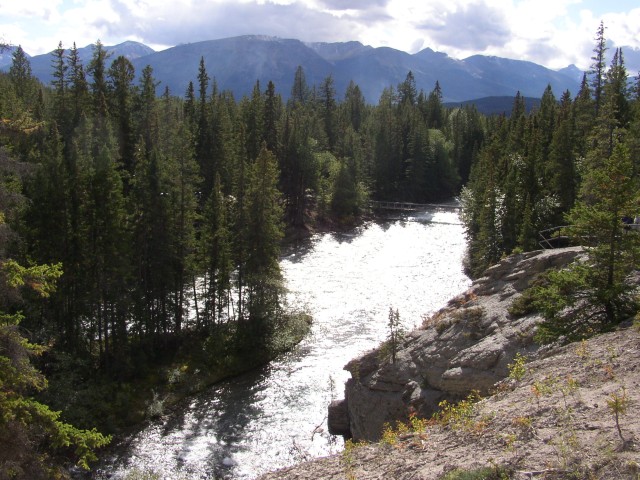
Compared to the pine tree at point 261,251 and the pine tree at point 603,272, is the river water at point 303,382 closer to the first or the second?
the pine tree at point 261,251

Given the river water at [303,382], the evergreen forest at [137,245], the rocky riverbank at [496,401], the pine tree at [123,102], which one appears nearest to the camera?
the rocky riverbank at [496,401]

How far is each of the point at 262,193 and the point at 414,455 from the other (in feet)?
81.6

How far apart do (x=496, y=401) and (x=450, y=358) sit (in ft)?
20.7

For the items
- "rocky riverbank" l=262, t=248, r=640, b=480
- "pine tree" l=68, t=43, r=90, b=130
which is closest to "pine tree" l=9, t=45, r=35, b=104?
"pine tree" l=68, t=43, r=90, b=130

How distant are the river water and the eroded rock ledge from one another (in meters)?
2.62

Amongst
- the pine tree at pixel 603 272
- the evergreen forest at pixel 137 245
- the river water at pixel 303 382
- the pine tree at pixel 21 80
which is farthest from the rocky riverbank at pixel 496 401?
the pine tree at pixel 21 80

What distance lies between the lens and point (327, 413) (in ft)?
83.9

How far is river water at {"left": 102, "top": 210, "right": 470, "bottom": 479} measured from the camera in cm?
2283

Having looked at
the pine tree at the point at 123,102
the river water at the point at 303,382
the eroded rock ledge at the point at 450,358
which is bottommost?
the river water at the point at 303,382

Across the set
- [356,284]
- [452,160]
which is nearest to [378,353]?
[356,284]

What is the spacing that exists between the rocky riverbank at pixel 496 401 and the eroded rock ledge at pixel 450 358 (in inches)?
1.8

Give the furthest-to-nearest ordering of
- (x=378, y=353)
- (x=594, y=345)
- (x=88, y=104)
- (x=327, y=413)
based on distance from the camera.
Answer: (x=88, y=104) < (x=327, y=413) < (x=378, y=353) < (x=594, y=345)

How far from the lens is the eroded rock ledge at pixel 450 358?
18703 mm

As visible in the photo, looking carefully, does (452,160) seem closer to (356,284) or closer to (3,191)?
(356,284)
